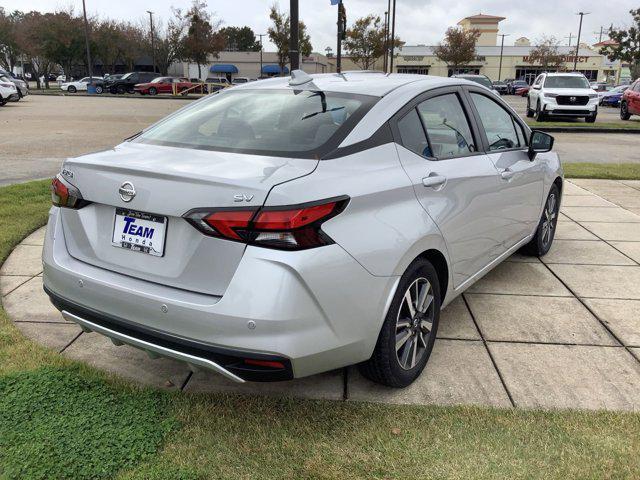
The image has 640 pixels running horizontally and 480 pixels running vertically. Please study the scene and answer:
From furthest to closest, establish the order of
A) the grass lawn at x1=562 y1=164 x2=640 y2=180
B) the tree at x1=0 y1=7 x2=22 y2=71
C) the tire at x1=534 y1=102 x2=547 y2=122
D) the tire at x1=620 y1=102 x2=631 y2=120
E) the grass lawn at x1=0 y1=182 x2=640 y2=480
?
the tree at x1=0 y1=7 x2=22 y2=71 < the tire at x1=620 y1=102 x2=631 y2=120 < the tire at x1=534 y1=102 x2=547 y2=122 < the grass lawn at x1=562 y1=164 x2=640 y2=180 < the grass lawn at x1=0 y1=182 x2=640 y2=480

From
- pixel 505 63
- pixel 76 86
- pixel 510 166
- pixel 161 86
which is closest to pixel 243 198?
pixel 510 166

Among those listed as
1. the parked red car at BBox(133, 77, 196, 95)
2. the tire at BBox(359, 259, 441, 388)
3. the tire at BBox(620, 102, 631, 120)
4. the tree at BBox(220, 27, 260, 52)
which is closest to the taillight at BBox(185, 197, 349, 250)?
the tire at BBox(359, 259, 441, 388)

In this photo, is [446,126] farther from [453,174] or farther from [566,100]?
[566,100]

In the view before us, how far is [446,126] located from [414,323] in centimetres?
129

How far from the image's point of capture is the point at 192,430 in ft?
9.22

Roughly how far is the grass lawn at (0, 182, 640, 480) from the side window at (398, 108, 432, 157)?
1387 mm

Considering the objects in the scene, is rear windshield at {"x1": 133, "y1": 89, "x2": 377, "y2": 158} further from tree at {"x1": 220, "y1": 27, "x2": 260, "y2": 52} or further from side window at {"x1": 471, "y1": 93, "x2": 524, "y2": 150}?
tree at {"x1": 220, "y1": 27, "x2": 260, "y2": 52}

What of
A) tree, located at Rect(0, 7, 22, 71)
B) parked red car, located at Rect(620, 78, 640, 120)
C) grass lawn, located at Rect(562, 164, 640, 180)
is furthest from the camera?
tree, located at Rect(0, 7, 22, 71)

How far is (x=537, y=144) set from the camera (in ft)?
15.2

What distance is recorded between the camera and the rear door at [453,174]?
125 inches

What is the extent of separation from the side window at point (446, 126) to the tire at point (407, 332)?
78 cm

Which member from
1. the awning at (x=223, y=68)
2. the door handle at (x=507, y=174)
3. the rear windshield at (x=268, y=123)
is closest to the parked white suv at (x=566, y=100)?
the door handle at (x=507, y=174)

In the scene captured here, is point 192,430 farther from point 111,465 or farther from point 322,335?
point 322,335

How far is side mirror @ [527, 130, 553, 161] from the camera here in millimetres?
4586
